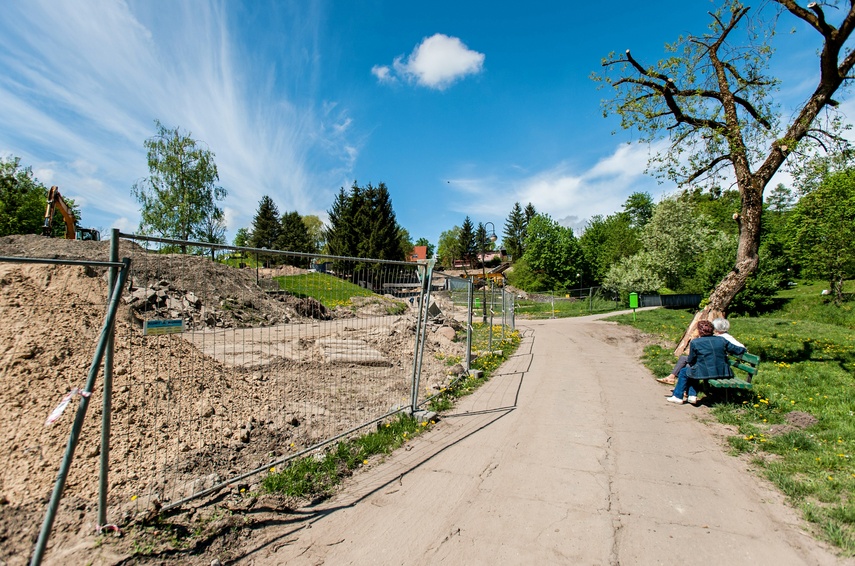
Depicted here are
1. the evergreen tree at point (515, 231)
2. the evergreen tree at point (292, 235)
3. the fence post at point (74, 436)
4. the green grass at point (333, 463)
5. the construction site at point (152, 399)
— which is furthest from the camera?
the evergreen tree at point (515, 231)

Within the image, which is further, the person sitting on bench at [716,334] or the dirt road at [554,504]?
the person sitting on bench at [716,334]

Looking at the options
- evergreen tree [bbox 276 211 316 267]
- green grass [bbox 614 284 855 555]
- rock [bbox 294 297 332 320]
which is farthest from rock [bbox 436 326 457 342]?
evergreen tree [bbox 276 211 316 267]

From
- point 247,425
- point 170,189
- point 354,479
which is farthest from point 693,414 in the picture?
point 170,189

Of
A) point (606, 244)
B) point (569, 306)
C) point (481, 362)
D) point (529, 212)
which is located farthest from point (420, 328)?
point (529, 212)

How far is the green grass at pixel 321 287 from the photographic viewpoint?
5109 mm

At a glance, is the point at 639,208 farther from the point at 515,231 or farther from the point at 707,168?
the point at 707,168

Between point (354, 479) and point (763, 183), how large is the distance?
11.1 m

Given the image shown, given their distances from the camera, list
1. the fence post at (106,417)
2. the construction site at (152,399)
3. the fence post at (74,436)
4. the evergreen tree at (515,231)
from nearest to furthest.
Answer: the fence post at (74,436), the fence post at (106,417), the construction site at (152,399), the evergreen tree at (515,231)

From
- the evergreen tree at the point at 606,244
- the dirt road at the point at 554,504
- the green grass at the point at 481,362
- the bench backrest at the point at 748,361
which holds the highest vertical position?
the evergreen tree at the point at 606,244

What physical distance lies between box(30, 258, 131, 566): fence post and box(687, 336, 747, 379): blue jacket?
7.23 meters

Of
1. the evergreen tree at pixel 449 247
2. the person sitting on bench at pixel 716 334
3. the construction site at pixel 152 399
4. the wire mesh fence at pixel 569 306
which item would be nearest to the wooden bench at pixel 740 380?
the person sitting on bench at pixel 716 334

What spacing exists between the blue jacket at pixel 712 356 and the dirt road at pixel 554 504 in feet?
2.29

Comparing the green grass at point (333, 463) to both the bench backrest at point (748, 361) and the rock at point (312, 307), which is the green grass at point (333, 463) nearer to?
the rock at point (312, 307)

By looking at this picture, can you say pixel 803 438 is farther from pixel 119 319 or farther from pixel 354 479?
pixel 119 319
